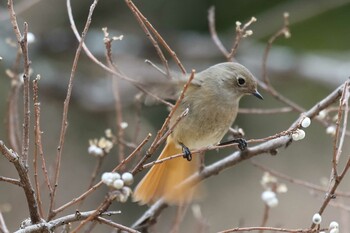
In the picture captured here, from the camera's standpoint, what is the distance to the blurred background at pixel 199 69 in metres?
5.16

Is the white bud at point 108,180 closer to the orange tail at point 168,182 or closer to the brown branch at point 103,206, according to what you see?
the brown branch at point 103,206


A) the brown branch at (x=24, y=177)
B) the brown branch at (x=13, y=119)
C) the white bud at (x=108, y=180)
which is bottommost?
the white bud at (x=108, y=180)

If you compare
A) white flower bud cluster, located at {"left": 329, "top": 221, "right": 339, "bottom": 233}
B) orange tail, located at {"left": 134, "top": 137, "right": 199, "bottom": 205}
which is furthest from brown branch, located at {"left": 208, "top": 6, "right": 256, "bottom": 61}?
white flower bud cluster, located at {"left": 329, "top": 221, "right": 339, "bottom": 233}

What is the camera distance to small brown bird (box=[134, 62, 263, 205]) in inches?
110

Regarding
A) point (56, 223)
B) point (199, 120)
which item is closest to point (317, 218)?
point (56, 223)

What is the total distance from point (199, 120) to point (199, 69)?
2767mm

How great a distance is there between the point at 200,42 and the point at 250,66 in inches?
19.5

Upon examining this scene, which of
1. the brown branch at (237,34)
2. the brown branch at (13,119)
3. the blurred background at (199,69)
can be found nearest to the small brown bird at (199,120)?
the brown branch at (237,34)

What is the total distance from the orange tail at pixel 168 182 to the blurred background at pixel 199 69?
6.35ft

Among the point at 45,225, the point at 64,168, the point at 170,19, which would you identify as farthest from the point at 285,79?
the point at 45,225

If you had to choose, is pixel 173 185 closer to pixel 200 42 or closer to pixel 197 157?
pixel 197 157

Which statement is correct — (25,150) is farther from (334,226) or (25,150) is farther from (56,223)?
(334,226)

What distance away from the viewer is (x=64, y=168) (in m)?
5.66

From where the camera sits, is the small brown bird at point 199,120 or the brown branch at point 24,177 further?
the small brown bird at point 199,120
